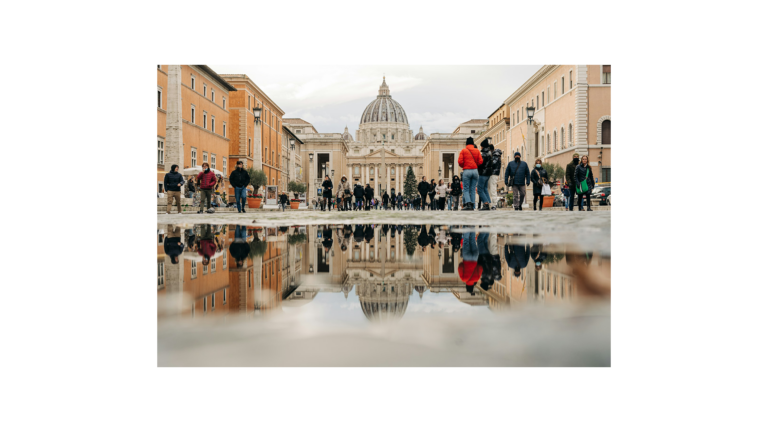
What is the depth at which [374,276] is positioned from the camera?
10.2 feet

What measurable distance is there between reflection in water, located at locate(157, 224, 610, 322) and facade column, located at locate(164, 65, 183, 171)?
246 centimetres

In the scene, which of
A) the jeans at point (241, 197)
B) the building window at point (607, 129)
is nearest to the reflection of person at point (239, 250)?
the building window at point (607, 129)

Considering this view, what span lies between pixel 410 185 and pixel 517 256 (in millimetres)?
53189

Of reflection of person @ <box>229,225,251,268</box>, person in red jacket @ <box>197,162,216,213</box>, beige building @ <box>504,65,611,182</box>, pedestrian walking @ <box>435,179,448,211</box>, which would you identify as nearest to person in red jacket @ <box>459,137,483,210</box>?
beige building @ <box>504,65,611,182</box>

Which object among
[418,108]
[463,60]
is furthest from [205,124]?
[463,60]

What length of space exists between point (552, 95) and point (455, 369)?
1121 cm

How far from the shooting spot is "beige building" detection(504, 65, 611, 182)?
5426 mm

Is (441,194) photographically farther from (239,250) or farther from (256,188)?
(239,250)

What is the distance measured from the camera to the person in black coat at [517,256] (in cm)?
311

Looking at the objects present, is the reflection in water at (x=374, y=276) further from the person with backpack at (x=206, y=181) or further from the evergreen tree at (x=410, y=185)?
the evergreen tree at (x=410, y=185)

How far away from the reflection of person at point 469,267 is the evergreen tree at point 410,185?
5016 centimetres

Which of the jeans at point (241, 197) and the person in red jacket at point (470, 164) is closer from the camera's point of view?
the person in red jacket at point (470, 164)

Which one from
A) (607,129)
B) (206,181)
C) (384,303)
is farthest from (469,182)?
(384,303)

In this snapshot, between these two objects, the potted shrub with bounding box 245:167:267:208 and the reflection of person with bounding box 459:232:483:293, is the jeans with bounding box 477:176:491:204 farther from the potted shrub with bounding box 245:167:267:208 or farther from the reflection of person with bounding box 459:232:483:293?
the reflection of person with bounding box 459:232:483:293
